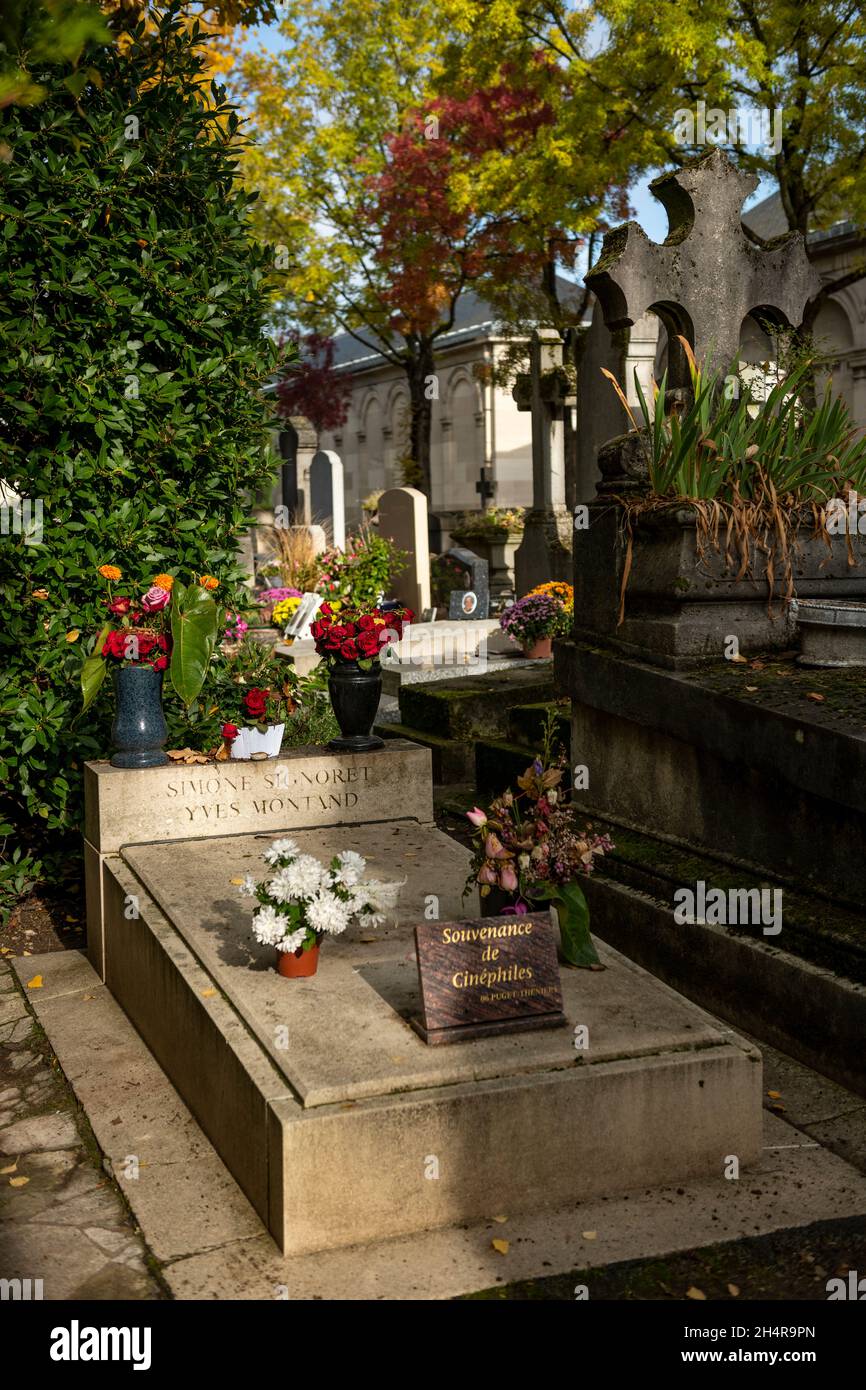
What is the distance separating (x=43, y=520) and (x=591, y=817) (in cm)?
321

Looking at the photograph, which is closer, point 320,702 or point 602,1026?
point 602,1026

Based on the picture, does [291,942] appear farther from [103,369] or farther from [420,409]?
[420,409]

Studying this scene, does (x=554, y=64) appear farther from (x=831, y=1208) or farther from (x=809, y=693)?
(x=831, y=1208)

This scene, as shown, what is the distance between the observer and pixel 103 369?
22.1ft

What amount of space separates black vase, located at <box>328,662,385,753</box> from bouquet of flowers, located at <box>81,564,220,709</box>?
68 centimetres

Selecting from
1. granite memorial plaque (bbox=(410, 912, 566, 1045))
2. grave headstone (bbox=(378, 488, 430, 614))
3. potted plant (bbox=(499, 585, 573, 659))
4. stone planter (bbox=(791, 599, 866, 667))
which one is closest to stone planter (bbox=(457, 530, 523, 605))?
grave headstone (bbox=(378, 488, 430, 614))

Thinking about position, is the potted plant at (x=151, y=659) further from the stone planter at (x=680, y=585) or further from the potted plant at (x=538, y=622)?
the potted plant at (x=538, y=622)

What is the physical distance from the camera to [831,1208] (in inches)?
153

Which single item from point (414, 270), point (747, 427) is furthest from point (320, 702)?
point (414, 270)

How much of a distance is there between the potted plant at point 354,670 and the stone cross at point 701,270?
207cm

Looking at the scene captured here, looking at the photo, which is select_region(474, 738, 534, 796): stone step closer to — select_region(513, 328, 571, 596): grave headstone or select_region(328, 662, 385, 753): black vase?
select_region(328, 662, 385, 753): black vase

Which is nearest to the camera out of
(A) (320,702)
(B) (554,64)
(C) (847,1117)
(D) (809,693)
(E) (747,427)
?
(C) (847,1117)

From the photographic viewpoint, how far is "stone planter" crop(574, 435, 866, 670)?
595cm

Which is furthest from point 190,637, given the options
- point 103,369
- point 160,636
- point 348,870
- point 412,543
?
point 412,543
